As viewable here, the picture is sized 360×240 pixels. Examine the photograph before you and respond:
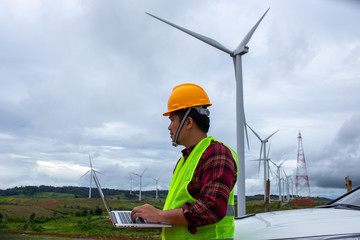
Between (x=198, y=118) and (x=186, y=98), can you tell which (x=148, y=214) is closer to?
(x=198, y=118)

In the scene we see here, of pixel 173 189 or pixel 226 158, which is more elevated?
pixel 226 158

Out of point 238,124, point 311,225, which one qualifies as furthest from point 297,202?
point 311,225

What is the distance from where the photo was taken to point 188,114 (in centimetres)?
261

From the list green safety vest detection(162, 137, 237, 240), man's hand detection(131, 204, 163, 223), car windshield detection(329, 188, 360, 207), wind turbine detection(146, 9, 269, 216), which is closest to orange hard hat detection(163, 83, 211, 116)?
green safety vest detection(162, 137, 237, 240)

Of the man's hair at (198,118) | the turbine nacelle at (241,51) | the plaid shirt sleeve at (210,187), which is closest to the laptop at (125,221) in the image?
the plaid shirt sleeve at (210,187)

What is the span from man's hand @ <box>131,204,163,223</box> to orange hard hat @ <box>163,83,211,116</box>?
0.72 meters

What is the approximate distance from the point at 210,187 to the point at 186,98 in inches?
28.6

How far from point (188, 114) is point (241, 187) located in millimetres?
11918

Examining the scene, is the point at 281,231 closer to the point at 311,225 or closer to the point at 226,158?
the point at 311,225

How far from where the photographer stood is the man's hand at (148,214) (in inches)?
90.7

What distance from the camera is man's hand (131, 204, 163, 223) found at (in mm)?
2303

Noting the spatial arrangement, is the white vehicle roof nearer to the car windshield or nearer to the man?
the man

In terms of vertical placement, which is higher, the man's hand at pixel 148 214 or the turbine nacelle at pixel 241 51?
the turbine nacelle at pixel 241 51

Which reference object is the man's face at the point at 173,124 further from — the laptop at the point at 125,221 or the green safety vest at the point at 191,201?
the laptop at the point at 125,221
